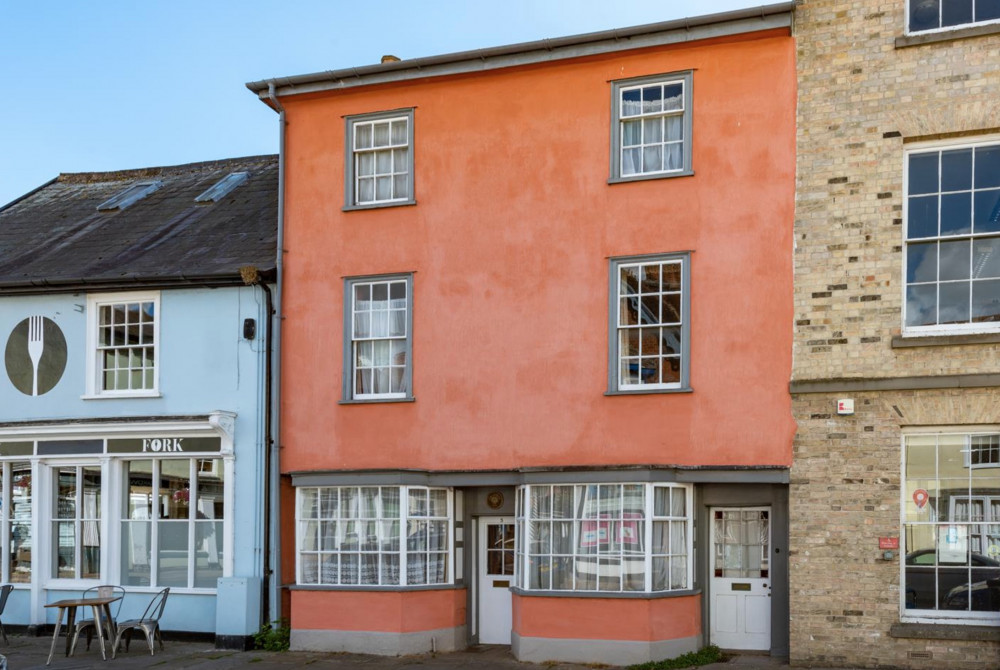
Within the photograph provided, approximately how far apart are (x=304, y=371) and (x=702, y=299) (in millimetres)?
6211

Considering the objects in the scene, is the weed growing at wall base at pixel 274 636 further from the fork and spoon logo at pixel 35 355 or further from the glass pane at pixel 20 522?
the fork and spoon logo at pixel 35 355

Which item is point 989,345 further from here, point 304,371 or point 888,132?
point 304,371

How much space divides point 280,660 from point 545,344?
5.79 m

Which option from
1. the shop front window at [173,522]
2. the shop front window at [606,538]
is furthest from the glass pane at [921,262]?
the shop front window at [173,522]

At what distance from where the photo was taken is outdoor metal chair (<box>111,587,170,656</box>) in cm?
1584

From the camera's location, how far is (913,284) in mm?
13781

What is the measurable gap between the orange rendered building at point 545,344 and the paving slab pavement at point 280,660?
0.28 meters

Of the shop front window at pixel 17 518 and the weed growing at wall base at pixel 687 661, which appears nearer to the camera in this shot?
the weed growing at wall base at pixel 687 661

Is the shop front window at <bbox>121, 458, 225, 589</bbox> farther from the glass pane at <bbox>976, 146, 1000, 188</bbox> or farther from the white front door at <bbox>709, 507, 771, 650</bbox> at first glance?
the glass pane at <bbox>976, 146, 1000, 188</bbox>

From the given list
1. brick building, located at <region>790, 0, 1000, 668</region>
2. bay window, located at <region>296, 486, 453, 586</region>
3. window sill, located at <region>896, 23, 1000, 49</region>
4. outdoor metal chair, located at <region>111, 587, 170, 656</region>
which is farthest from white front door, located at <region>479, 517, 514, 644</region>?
window sill, located at <region>896, 23, 1000, 49</region>

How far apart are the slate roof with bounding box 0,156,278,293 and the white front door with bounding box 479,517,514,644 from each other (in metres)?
5.30

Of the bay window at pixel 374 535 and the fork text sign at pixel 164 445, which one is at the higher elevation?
the fork text sign at pixel 164 445

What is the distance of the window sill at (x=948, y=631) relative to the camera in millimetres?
12867

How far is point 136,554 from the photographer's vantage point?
57.7 feet
